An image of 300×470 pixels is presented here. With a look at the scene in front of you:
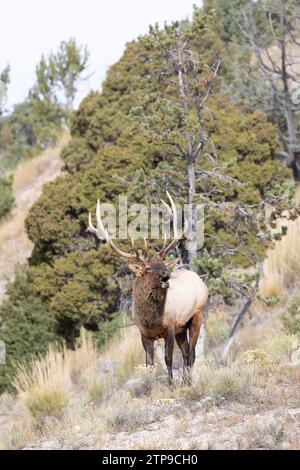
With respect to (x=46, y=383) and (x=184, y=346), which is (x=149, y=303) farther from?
(x=46, y=383)

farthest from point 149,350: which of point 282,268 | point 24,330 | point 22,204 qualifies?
point 22,204

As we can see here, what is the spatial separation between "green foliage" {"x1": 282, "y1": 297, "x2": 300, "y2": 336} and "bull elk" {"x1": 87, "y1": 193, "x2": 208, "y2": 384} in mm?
2956

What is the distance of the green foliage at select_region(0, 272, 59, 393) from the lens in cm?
1406

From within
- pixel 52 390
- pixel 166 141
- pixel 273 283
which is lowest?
pixel 52 390

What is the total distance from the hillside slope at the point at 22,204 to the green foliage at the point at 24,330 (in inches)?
134

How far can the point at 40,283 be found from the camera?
14.7 m

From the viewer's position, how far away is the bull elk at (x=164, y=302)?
8477 millimetres

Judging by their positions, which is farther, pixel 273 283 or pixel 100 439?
pixel 273 283

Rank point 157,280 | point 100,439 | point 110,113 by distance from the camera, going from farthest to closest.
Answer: point 110,113
point 157,280
point 100,439

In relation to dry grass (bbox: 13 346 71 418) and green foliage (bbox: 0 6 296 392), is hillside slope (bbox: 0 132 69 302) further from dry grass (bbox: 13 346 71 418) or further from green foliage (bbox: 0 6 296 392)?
dry grass (bbox: 13 346 71 418)

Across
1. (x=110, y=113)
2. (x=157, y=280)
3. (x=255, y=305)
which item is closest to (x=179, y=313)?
(x=157, y=280)

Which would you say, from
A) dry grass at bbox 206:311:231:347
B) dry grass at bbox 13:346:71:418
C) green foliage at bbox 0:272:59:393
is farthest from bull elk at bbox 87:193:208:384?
green foliage at bbox 0:272:59:393
